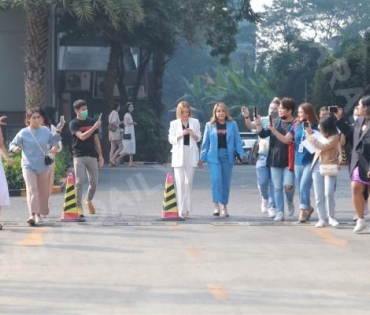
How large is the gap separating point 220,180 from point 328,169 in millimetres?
2215

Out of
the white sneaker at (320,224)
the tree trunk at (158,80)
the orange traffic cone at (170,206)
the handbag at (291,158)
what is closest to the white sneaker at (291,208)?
the handbag at (291,158)

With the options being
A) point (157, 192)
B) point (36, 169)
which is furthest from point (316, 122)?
point (157, 192)

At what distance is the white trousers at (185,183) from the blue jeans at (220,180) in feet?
1.26

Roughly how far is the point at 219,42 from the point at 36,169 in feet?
75.9

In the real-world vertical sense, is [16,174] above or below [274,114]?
below

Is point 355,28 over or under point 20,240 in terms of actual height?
over

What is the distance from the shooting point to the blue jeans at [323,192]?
15961 millimetres

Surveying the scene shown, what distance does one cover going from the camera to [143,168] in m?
32.3

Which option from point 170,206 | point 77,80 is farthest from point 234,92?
point 170,206

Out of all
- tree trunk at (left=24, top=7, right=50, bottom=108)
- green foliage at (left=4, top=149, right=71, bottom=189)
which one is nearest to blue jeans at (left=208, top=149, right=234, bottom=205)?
green foliage at (left=4, top=149, right=71, bottom=189)

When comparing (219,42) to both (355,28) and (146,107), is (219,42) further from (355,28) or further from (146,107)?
(355,28)

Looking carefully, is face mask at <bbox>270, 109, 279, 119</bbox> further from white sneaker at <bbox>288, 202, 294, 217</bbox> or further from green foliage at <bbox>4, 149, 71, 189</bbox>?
green foliage at <bbox>4, 149, 71, 189</bbox>

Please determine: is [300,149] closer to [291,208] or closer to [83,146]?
[291,208]

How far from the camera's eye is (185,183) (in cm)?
1739
